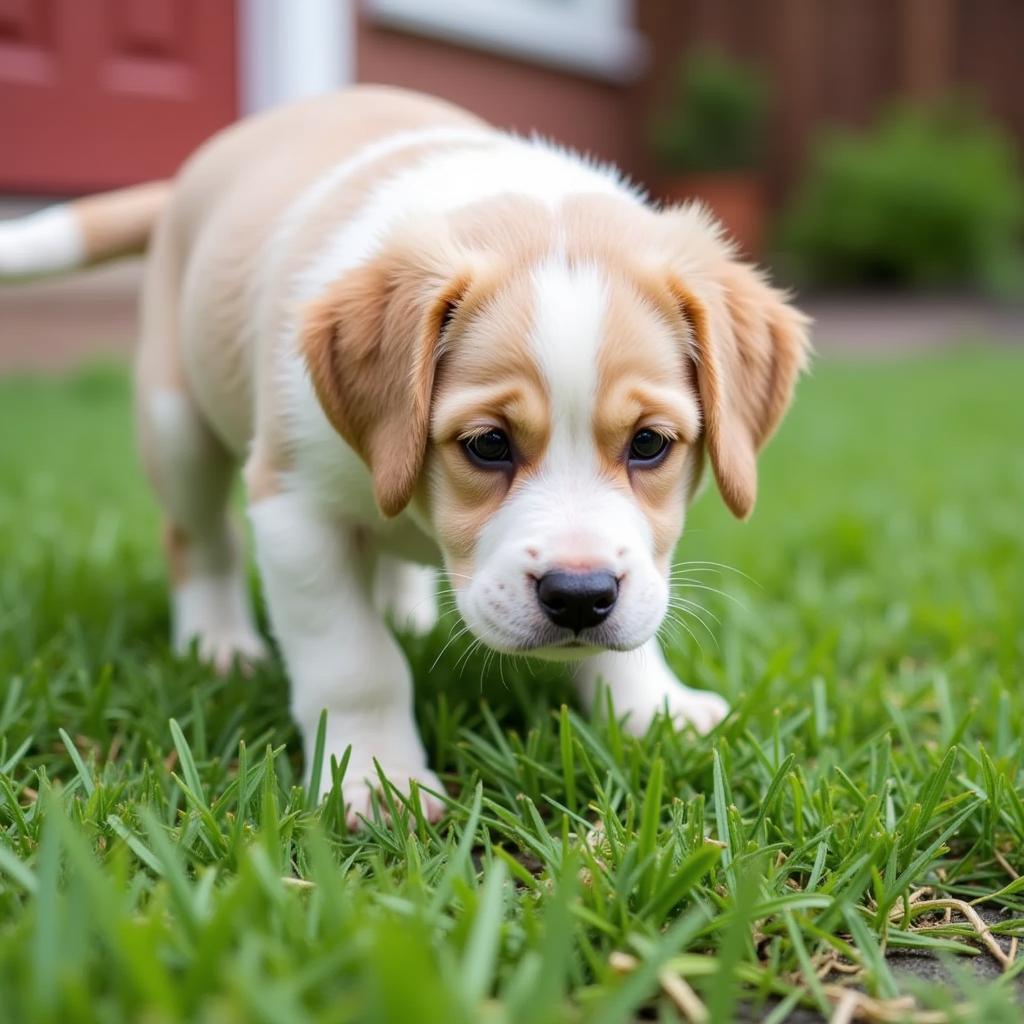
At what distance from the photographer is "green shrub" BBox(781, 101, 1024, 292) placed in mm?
13766

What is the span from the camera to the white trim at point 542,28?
10039mm

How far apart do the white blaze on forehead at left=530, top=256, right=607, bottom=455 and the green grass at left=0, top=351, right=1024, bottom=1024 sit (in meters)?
0.57

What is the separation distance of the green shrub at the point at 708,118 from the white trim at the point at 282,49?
6.21m

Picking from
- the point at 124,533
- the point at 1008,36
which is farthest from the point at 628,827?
the point at 1008,36

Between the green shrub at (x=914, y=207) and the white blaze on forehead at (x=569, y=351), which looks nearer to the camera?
the white blaze on forehead at (x=569, y=351)

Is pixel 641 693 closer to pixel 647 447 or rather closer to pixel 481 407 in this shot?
pixel 647 447

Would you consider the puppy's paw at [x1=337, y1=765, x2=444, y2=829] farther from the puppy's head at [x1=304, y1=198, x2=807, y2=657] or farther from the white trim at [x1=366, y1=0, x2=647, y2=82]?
the white trim at [x1=366, y1=0, x2=647, y2=82]

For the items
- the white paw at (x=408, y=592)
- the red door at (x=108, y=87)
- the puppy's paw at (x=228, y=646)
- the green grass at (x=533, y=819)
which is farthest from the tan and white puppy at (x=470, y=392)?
the red door at (x=108, y=87)

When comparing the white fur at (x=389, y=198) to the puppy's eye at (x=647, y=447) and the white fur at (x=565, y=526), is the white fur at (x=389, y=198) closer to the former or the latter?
the white fur at (x=565, y=526)

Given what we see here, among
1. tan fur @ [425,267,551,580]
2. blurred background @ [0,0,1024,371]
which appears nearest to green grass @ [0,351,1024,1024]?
tan fur @ [425,267,551,580]

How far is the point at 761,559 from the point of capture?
417cm

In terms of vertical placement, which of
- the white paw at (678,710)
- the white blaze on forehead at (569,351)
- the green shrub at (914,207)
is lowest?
the green shrub at (914,207)

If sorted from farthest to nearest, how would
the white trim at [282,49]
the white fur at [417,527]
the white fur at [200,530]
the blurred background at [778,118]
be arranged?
the blurred background at [778,118], the white trim at [282,49], the white fur at [200,530], the white fur at [417,527]

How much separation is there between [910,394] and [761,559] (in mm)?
4746
